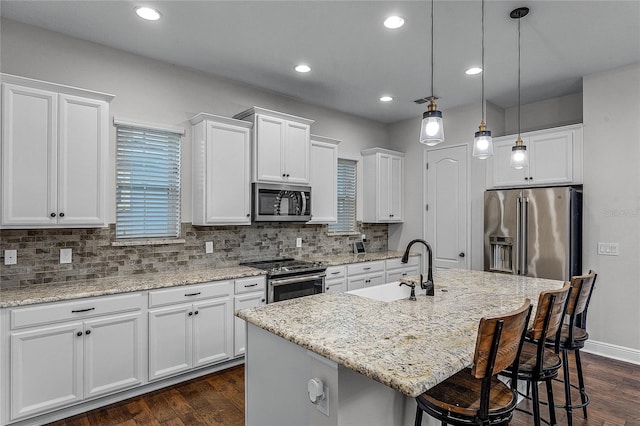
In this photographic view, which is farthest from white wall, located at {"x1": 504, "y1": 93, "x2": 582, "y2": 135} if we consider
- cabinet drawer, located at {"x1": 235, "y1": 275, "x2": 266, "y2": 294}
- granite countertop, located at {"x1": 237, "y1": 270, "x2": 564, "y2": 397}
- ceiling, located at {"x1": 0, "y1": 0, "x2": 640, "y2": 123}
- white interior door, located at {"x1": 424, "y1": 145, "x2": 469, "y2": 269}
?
cabinet drawer, located at {"x1": 235, "y1": 275, "x2": 266, "y2": 294}

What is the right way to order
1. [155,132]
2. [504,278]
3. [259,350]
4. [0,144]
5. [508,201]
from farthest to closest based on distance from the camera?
[508,201], [155,132], [504,278], [0,144], [259,350]

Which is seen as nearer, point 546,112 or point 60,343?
point 60,343

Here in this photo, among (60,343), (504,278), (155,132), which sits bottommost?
(60,343)

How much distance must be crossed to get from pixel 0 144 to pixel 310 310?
2402mm

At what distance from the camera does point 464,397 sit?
1.55m

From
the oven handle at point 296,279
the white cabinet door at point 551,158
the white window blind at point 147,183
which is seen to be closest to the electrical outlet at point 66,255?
the white window blind at point 147,183

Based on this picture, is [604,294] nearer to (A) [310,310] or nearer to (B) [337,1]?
(A) [310,310]

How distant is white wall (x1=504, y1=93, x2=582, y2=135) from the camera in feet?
14.6

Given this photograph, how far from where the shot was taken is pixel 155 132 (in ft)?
11.4

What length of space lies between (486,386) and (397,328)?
45 cm

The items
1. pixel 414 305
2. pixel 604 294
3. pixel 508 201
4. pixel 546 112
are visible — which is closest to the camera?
pixel 414 305

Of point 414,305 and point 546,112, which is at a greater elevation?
point 546,112

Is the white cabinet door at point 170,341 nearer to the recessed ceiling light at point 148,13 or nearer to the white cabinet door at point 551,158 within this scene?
the recessed ceiling light at point 148,13

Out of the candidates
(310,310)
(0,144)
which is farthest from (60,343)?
(310,310)
